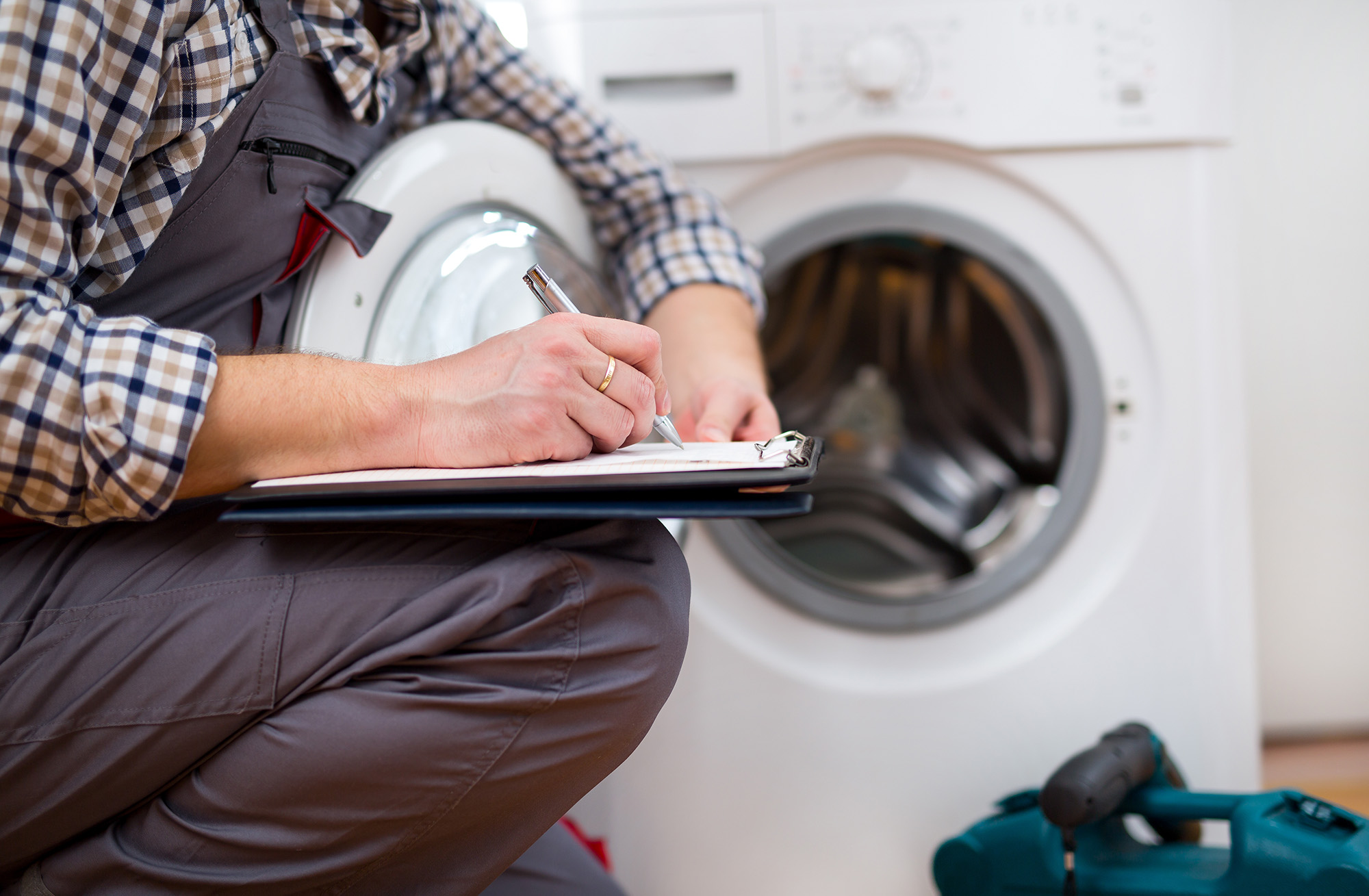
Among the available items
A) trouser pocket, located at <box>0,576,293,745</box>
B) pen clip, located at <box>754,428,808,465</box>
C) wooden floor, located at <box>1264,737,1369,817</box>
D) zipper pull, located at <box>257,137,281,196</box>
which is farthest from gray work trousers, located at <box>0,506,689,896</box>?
wooden floor, located at <box>1264,737,1369,817</box>

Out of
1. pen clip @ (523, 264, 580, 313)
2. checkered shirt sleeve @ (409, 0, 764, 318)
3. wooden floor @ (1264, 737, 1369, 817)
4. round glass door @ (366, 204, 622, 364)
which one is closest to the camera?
pen clip @ (523, 264, 580, 313)

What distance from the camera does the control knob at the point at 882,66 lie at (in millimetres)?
953

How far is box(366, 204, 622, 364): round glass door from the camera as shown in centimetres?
69

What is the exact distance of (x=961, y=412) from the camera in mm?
1487

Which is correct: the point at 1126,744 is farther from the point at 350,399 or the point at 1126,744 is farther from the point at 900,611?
the point at 350,399

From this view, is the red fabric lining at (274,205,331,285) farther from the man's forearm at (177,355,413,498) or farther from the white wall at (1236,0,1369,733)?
the white wall at (1236,0,1369,733)

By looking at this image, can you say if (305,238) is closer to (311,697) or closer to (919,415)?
(311,697)

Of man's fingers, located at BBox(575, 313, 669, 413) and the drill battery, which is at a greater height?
man's fingers, located at BBox(575, 313, 669, 413)

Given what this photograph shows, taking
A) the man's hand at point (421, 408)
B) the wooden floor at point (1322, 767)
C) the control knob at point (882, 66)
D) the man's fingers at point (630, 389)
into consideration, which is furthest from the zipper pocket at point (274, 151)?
the wooden floor at point (1322, 767)

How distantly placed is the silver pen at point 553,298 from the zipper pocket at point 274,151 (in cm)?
18

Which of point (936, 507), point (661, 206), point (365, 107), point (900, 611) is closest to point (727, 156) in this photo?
point (661, 206)

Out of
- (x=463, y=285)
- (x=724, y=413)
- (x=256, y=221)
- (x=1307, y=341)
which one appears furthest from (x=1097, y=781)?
(x=1307, y=341)

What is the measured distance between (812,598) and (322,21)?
2.19 ft

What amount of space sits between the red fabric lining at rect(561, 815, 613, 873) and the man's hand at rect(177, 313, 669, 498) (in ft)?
1.88
